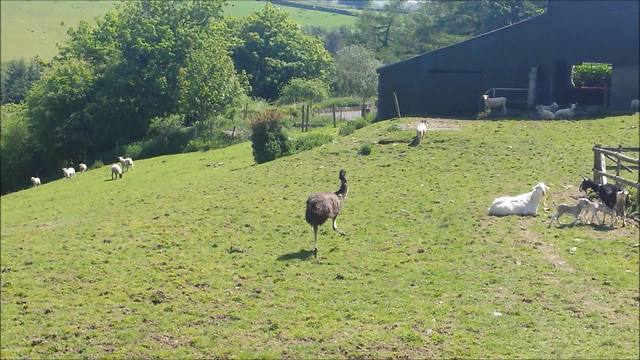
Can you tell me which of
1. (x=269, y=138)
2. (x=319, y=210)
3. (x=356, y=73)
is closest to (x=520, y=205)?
(x=319, y=210)

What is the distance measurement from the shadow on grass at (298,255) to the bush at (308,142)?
17163 mm

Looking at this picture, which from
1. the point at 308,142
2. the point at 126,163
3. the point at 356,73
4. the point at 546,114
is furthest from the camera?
the point at 356,73

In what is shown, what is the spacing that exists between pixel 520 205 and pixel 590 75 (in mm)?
23839

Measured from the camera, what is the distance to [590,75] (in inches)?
1601

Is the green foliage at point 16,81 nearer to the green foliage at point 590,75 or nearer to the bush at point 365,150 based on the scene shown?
the bush at point 365,150

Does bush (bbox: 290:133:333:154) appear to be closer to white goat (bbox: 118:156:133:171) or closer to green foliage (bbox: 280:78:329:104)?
white goat (bbox: 118:156:133:171)

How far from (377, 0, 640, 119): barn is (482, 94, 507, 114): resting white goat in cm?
142

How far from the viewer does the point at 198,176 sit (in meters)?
34.7

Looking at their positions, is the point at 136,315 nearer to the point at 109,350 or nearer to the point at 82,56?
the point at 109,350

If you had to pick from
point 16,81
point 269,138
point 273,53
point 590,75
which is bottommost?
point 269,138

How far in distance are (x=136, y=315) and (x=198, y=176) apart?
19.5 metres

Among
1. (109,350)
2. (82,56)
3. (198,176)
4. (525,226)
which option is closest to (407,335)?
(109,350)

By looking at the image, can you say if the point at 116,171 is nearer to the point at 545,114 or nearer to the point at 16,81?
the point at 16,81

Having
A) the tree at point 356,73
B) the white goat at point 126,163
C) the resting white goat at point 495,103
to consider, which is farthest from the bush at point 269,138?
the tree at point 356,73
